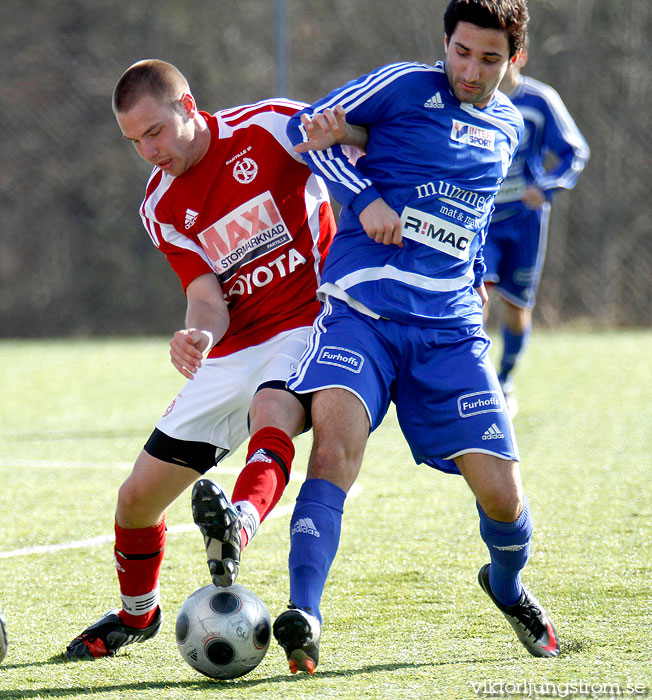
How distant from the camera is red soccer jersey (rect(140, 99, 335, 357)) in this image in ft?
9.92

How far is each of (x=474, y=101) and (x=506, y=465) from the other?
3.10 ft

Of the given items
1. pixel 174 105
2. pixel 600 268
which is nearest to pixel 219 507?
pixel 174 105

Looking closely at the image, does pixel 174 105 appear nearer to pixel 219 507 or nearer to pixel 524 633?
pixel 219 507

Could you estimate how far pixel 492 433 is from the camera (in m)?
2.59

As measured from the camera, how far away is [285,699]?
2.27 m

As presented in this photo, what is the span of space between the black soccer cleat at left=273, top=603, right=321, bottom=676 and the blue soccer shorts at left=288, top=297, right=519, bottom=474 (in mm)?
547

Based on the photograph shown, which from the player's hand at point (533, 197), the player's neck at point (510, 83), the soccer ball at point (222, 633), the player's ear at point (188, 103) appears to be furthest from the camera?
the player's hand at point (533, 197)

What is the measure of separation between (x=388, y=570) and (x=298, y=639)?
1281 mm

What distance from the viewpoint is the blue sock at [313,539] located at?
2352 mm

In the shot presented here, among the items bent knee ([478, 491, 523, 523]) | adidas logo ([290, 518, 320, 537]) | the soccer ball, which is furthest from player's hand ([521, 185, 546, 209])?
the soccer ball

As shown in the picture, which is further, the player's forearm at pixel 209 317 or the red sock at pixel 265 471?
the player's forearm at pixel 209 317

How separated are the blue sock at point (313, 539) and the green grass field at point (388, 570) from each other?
21cm

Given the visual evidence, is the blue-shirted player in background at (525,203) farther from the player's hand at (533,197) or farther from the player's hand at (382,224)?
the player's hand at (382,224)

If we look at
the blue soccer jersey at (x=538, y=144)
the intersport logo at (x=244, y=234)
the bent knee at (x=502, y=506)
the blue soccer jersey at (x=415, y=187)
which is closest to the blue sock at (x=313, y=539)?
the bent knee at (x=502, y=506)
